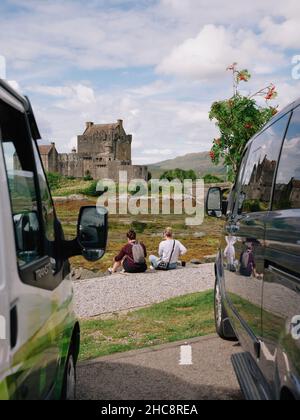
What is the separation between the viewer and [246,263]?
14.8 feet

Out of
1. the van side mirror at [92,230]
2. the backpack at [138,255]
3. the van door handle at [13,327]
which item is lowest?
the backpack at [138,255]

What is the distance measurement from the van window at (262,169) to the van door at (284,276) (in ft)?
0.74

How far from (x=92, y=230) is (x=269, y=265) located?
1.08 meters

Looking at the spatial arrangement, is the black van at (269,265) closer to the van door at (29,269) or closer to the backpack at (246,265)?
the backpack at (246,265)

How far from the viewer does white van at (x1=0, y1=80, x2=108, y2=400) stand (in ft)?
7.25

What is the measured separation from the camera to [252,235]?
428 cm

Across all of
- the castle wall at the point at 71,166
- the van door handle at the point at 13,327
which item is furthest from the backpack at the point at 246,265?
the castle wall at the point at 71,166

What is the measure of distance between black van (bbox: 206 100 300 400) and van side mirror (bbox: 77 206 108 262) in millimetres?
1001

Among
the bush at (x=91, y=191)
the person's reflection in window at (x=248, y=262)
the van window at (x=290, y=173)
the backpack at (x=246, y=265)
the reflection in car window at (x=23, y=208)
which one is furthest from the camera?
the bush at (x=91, y=191)

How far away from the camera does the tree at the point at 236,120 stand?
15273 millimetres

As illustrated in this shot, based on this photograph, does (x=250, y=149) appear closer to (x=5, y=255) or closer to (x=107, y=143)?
(x=5, y=255)

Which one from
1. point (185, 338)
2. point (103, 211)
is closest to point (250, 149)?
point (103, 211)

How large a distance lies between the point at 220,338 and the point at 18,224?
5248mm

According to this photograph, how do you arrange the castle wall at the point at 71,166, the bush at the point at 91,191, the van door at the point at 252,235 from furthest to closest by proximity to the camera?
1. the castle wall at the point at 71,166
2. the bush at the point at 91,191
3. the van door at the point at 252,235
